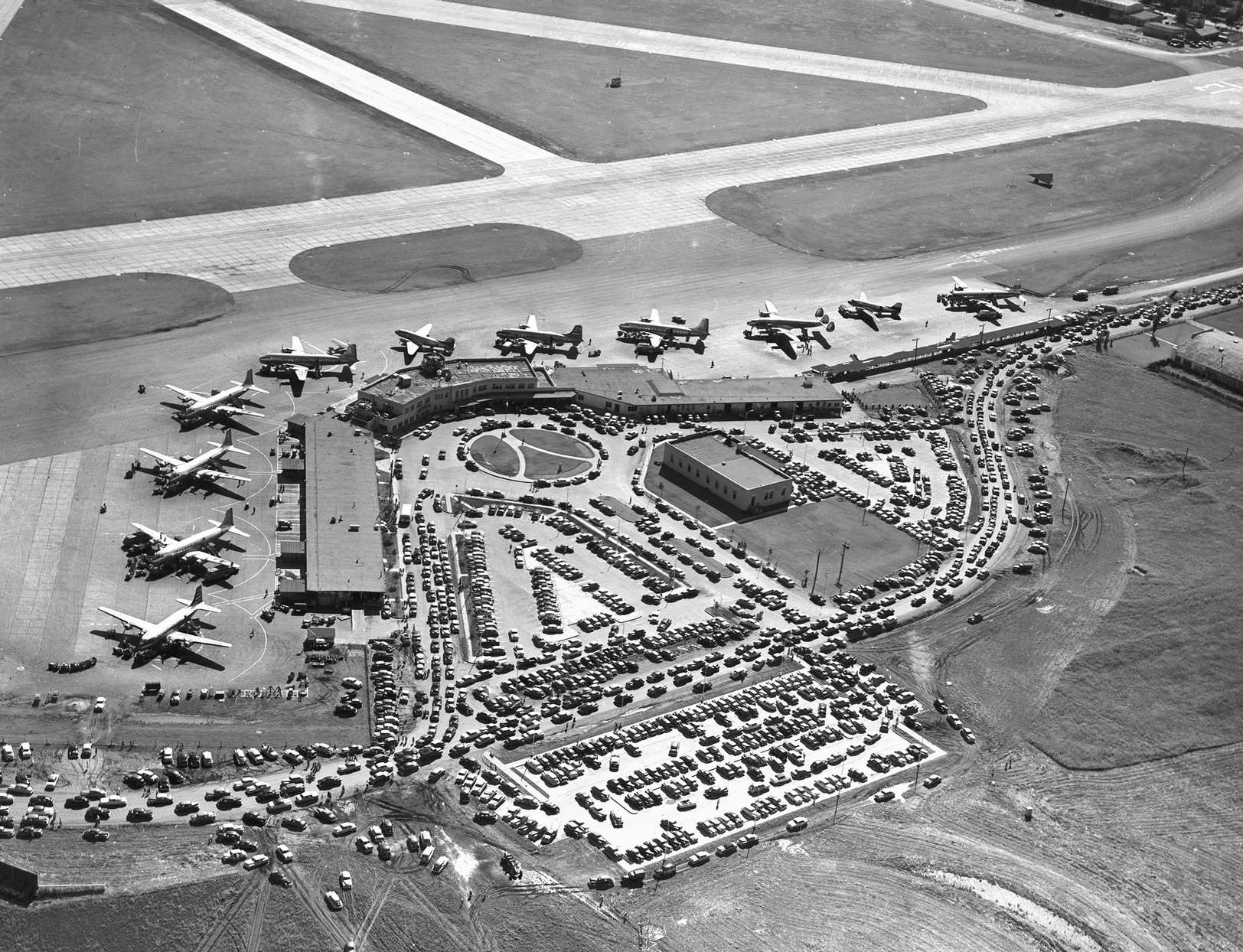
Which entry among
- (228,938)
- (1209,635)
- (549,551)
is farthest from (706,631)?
(228,938)

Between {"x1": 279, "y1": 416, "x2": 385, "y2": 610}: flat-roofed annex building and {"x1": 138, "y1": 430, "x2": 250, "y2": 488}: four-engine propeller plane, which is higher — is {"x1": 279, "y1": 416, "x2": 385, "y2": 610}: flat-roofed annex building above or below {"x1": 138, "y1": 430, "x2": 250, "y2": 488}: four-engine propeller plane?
above

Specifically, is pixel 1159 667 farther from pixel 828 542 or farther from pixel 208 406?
pixel 208 406

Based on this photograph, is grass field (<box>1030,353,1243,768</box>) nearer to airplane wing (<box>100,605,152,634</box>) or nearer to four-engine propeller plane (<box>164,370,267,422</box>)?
airplane wing (<box>100,605,152,634</box>)

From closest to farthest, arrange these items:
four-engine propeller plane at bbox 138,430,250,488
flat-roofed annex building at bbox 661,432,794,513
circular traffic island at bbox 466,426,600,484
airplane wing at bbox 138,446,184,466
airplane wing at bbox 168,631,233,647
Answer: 1. airplane wing at bbox 168,631,233,647
2. four-engine propeller plane at bbox 138,430,250,488
3. airplane wing at bbox 138,446,184,466
4. flat-roofed annex building at bbox 661,432,794,513
5. circular traffic island at bbox 466,426,600,484

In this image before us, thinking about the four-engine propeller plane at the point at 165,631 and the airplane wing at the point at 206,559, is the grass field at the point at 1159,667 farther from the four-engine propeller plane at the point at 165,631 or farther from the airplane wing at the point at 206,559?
the airplane wing at the point at 206,559

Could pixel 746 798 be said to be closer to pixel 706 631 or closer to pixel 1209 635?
pixel 706 631

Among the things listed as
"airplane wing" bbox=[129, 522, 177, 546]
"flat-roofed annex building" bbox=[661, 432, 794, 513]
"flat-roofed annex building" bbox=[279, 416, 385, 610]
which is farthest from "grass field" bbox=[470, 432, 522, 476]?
"airplane wing" bbox=[129, 522, 177, 546]

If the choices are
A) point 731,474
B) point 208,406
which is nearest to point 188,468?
point 208,406
